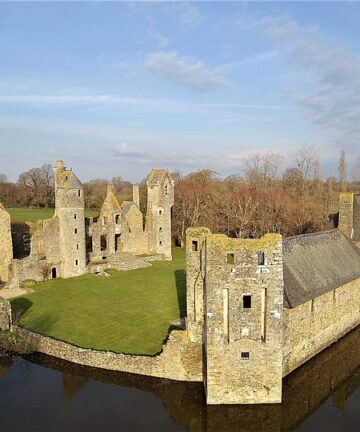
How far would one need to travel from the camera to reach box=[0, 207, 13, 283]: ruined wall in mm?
32031

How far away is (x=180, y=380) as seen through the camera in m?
17.3

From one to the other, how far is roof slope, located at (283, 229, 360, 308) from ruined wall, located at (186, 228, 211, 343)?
384 centimetres

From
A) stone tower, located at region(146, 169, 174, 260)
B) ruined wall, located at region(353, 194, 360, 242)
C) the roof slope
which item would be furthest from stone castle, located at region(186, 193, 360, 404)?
stone tower, located at region(146, 169, 174, 260)

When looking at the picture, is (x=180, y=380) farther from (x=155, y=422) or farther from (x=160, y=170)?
(x=160, y=170)

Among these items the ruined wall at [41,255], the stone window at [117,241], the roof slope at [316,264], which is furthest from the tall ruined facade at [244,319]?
the stone window at [117,241]

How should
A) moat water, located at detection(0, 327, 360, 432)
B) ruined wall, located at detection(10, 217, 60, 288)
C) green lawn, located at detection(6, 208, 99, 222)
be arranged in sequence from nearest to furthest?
1. moat water, located at detection(0, 327, 360, 432)
2. ruined wall, located at detection(10, 217, 60, 288)
3. green lawn, located at detection(6, 208, 99, 222)

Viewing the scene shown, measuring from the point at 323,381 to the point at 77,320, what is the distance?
13548mm

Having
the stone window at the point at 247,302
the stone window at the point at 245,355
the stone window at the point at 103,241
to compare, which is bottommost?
the stone window at the point at 245,355

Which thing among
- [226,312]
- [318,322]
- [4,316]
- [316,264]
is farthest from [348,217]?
[4,316]

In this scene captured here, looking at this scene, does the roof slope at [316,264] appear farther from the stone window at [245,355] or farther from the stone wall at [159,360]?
the stone wall at [159,360]

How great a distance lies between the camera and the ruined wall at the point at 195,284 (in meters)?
17.0

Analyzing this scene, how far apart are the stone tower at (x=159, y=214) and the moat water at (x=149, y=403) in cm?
2408

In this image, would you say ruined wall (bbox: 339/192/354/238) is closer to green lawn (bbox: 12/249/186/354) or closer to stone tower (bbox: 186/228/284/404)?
green lawn (bbox: 12/249/186/354)

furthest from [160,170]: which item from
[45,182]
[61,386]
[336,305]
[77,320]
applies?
[45,182]
